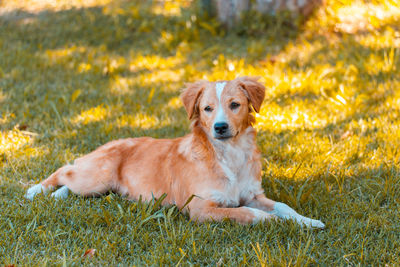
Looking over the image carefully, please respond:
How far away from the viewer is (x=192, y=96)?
4.48 metres

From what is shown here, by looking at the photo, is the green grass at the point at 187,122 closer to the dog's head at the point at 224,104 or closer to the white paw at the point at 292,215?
the white paw at the point at 292,215

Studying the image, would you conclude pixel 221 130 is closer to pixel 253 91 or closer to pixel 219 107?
pixel 219 107

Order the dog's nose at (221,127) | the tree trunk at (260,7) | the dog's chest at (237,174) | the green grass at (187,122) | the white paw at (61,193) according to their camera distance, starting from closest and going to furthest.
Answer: the green grass at (187,122)
the dog's nose at (221,127)
the dog's chest at (237,174)
the white paw at (61,193)
the tree trunk at (260,7)

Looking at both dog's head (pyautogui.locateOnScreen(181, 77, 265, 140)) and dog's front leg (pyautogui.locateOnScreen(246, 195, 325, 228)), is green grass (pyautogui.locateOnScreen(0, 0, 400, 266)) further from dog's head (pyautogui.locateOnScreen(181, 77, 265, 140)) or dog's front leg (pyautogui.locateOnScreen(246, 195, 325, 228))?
dog's head (pyautogui.locateOnScreen(181, 77, 265, 140))

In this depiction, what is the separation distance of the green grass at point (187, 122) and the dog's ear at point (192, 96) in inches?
37.4

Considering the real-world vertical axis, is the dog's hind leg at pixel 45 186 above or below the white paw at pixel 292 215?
below

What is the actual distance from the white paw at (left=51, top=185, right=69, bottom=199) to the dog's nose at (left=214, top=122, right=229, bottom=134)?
1649 mm

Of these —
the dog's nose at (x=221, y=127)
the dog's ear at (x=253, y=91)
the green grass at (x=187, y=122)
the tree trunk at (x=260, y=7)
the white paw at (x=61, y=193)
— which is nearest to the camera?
the green grass at (x=187, y=122)

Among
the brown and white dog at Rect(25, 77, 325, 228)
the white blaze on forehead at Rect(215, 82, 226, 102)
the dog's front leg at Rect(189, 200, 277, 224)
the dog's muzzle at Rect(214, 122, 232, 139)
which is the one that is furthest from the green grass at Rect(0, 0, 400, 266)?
the white blaze on forehead at Rect(215, 82, 226, 102)

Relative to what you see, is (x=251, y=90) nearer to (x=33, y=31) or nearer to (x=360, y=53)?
(x=360, y=53)

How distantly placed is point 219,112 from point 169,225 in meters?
1.09

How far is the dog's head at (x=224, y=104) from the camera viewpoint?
415cm

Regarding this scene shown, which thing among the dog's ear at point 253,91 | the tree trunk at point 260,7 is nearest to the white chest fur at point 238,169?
the dog's ear at point 253,91

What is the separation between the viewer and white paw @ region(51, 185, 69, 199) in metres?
4.52
